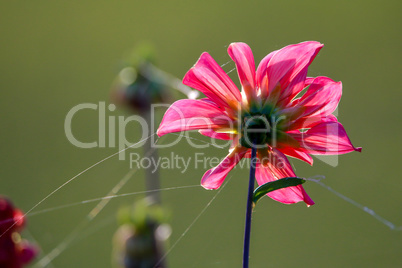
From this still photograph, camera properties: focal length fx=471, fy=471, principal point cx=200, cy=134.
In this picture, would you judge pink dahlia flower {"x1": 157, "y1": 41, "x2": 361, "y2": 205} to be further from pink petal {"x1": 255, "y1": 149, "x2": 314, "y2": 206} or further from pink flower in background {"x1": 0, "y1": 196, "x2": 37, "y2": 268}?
pink flower in background {"x1": 0, "y1": 196, "x2": 37, "y2": 268}

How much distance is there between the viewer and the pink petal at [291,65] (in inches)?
24.3

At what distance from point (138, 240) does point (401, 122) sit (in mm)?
3691

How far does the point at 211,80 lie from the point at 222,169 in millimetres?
124

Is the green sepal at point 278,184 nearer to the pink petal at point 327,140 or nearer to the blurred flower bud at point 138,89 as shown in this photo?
the pink petal at point 327,140

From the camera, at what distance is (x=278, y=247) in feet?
11.0

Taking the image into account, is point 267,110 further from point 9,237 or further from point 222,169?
point 9,237

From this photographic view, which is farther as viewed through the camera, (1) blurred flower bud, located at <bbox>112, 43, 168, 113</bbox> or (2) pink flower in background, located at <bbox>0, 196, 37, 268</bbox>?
(1) blurred flower bud, located at <bbox>112, 43, 168, 113</bbox>

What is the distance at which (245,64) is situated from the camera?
658 millimetres

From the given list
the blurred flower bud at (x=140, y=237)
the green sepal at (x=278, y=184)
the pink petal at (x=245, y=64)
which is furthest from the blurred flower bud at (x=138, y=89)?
the green sepal at (x=278, y=184)

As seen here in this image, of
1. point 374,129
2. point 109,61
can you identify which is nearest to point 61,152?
point 109,61

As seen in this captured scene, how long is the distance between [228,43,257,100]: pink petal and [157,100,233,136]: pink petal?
A: 0.06 meters

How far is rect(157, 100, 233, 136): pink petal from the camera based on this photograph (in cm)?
61

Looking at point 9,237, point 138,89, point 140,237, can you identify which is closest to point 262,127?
point 9,237

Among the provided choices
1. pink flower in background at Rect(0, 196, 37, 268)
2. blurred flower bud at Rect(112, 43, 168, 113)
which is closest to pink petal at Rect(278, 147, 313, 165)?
pink flower in background at Rect(0, 196, 37, 268)
